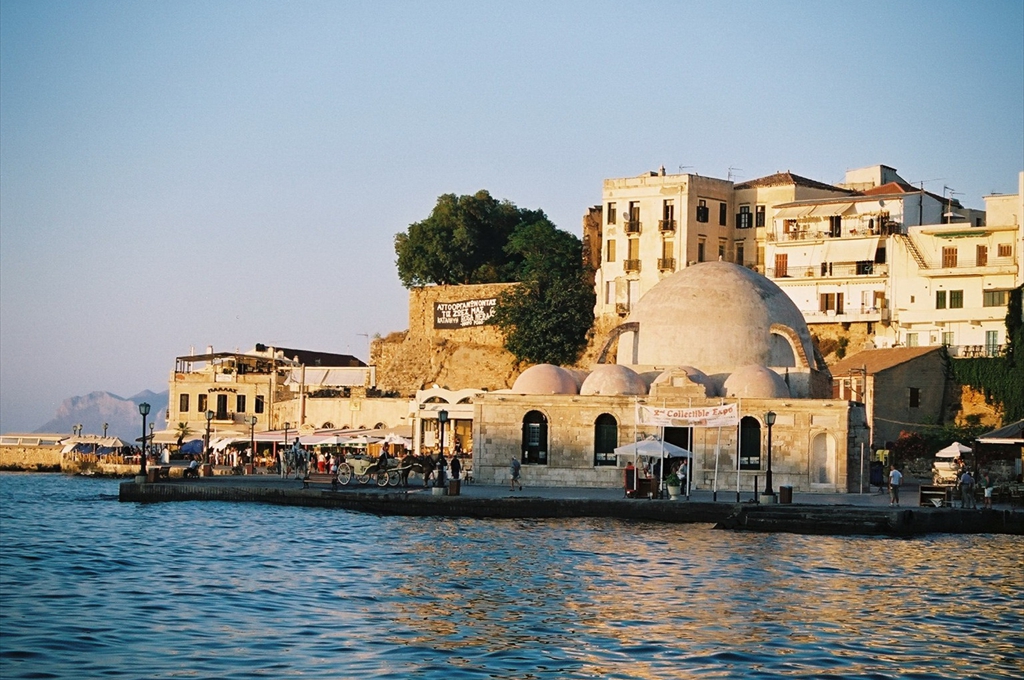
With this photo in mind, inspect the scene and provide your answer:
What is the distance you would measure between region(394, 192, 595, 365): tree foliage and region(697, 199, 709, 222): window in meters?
7.10

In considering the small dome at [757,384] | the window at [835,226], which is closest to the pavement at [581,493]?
the small dome at [757,384]

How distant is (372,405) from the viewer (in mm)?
66688

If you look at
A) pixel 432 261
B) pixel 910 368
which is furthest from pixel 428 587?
pixel 432 261

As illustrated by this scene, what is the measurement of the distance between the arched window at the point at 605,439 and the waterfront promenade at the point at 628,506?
1096 mm

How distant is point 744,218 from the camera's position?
210 ft

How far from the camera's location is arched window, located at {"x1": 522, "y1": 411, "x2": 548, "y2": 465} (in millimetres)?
41344

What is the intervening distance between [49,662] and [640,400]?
2717 centimetres

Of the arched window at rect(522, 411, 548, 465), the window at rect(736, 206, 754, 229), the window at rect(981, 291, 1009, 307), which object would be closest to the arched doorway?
the arched window at rect(522, 411, 548, 465)

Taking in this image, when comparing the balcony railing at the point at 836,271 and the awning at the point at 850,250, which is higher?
the awning at the point at 850,250

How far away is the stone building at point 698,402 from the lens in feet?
129

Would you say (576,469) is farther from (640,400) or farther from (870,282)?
(870,282)

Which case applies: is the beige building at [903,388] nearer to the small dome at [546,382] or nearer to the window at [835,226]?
the window at [835,226]

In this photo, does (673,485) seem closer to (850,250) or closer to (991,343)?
(991,343)

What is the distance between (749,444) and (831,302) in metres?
20.8
